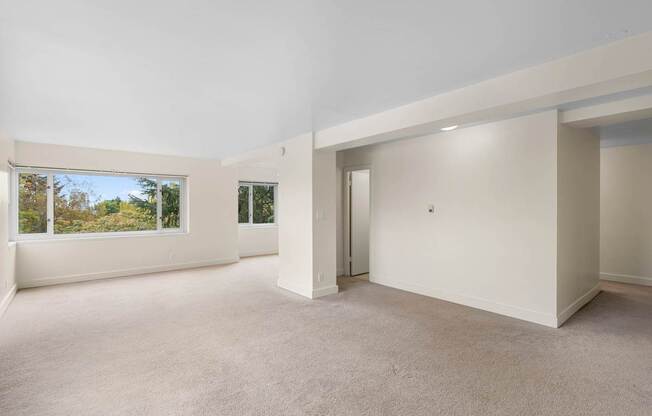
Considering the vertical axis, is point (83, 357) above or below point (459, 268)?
below

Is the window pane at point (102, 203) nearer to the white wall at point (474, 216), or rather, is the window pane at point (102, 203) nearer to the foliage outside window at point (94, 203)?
the foliage outside window at point (94, 203)

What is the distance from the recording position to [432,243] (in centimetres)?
456

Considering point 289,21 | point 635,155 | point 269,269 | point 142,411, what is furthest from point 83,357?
point 635,155

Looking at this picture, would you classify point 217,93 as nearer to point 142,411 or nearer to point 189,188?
point 142,411

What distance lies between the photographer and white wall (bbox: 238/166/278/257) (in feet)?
26.5

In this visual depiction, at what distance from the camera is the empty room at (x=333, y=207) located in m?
2.00

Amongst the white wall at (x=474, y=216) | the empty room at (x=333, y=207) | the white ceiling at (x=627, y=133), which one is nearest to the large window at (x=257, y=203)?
the empty room at (x=333, y=207)

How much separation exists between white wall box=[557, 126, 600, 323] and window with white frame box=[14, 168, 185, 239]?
6488 mm

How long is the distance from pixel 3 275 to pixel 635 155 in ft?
31.2

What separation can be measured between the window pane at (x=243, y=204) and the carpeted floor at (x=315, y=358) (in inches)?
159

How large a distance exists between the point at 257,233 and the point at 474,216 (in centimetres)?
558

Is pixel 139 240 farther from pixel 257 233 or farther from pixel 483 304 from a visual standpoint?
pixel 483 304

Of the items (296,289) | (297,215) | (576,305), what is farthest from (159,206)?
(576,305)

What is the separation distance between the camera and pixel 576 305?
3.95 metres
